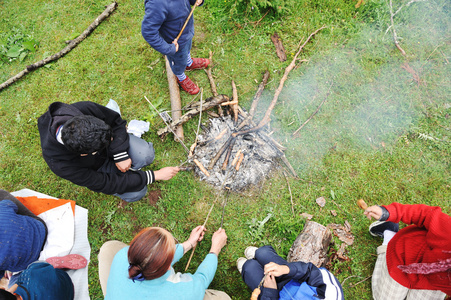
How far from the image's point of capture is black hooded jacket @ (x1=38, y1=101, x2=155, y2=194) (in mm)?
2613

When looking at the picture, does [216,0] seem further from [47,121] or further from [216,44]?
[47,121]

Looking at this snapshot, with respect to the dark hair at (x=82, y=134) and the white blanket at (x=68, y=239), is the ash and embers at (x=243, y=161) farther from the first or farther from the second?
the white blanket at (x=68, y=239)

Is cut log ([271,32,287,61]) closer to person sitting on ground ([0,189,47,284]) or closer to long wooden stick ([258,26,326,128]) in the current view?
long wooden stick ([258,26,326,128])

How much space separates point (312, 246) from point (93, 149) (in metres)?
2.99

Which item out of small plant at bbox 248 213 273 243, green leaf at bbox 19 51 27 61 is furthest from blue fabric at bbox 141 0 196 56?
green leaf at bbox 19 51 27 61

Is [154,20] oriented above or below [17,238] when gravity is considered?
above

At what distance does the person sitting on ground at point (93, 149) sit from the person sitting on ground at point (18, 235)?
2.40ft

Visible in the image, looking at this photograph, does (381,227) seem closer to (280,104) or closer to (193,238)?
(280,104)

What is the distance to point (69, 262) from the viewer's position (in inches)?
129

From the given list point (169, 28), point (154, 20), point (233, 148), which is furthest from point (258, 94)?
point (154, 20)

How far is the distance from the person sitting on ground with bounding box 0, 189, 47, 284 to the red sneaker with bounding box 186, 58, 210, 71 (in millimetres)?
3316

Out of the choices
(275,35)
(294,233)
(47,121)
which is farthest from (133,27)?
(294,233)

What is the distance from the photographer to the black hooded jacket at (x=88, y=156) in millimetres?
2613

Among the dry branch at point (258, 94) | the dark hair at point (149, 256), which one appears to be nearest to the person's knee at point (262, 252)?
the dark hair at point (149, 256)
